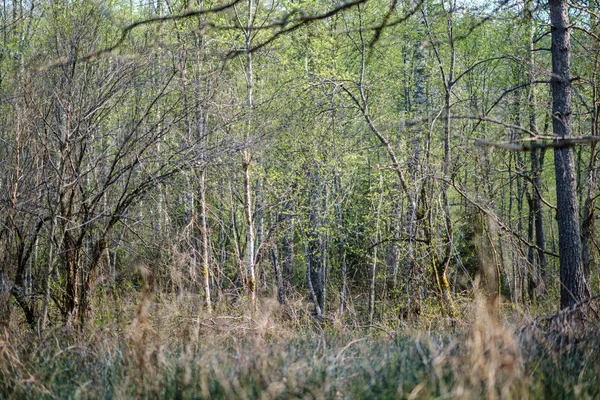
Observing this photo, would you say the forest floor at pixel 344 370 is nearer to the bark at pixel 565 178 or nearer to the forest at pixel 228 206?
the forest at pixel 228 206

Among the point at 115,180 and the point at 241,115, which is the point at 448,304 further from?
the point at 115,180

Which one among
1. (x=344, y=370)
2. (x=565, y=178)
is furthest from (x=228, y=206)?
(x=344, y=370)

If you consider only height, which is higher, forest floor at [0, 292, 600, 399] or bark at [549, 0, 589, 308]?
bark at [549, 0, 589, 308]

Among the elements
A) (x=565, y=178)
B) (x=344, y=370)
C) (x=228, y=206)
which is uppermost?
(x=565, y=178)

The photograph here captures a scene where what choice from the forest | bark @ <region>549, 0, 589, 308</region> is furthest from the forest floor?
bark @ <region>549, 0, 589, 308</region>

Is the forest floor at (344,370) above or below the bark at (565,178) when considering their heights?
below

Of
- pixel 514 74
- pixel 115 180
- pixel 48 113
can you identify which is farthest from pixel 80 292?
pixel 514 74

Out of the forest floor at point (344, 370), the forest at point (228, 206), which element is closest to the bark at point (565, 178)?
the forest at point (228, 206)

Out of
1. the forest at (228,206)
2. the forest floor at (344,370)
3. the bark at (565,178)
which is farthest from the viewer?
the bark at (565,178)

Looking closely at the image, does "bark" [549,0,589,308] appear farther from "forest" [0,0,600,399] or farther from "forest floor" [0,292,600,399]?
"forest floor" [0,292,600,399]

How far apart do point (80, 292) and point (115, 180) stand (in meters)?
1.66

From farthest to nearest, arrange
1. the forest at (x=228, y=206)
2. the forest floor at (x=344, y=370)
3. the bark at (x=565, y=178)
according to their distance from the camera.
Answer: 1. the bark at (x=565, y=178)
2. the forest at (x=228, y=206)
3. the forest floor at (x=344, y=370)

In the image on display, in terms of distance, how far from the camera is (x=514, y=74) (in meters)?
17.3

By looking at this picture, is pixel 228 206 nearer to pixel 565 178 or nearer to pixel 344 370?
pixel 565 178
